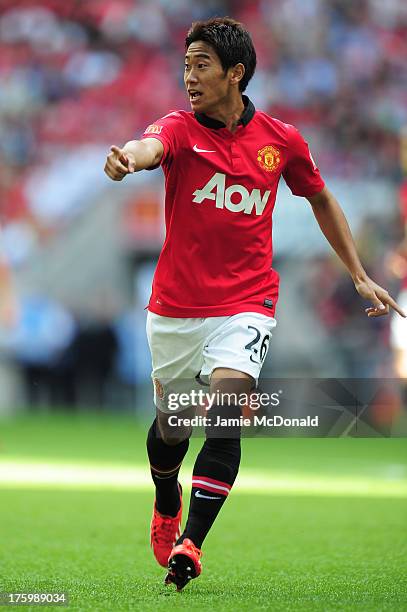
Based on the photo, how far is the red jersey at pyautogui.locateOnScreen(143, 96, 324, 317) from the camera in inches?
183

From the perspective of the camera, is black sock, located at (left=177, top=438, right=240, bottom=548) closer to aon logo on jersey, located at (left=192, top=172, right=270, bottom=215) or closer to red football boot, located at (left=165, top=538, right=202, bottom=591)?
red football boot, located at (left=165, top=538, right=202, bottom=591)

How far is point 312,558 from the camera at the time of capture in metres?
5.41

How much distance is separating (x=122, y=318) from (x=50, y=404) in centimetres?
159

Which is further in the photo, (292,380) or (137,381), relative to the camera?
(137,381)

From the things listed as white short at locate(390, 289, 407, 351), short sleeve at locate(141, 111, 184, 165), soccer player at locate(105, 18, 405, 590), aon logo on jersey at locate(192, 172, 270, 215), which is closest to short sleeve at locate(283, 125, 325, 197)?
soccer player at locate(105, 18, 405, 590)

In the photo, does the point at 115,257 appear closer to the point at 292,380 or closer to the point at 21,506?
the point at 21,506

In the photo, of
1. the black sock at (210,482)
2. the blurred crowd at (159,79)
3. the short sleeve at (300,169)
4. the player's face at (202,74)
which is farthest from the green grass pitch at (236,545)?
the blurred crowd at (159,79)

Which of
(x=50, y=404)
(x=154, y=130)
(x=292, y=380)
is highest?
(x=154, y=130)

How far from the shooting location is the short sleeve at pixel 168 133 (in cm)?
445

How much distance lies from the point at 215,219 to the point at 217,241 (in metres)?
0.09

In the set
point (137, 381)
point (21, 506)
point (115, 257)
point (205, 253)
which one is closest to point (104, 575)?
point (205, 253)

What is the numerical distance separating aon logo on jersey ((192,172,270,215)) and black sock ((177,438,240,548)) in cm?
90

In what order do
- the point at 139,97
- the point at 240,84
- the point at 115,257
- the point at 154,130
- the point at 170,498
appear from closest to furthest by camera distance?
the point at 154,130 → the point at 240,84 → the point at 170,498 → the point at 115,257 → the point at 139,97

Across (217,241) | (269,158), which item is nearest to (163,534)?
(217,241)
